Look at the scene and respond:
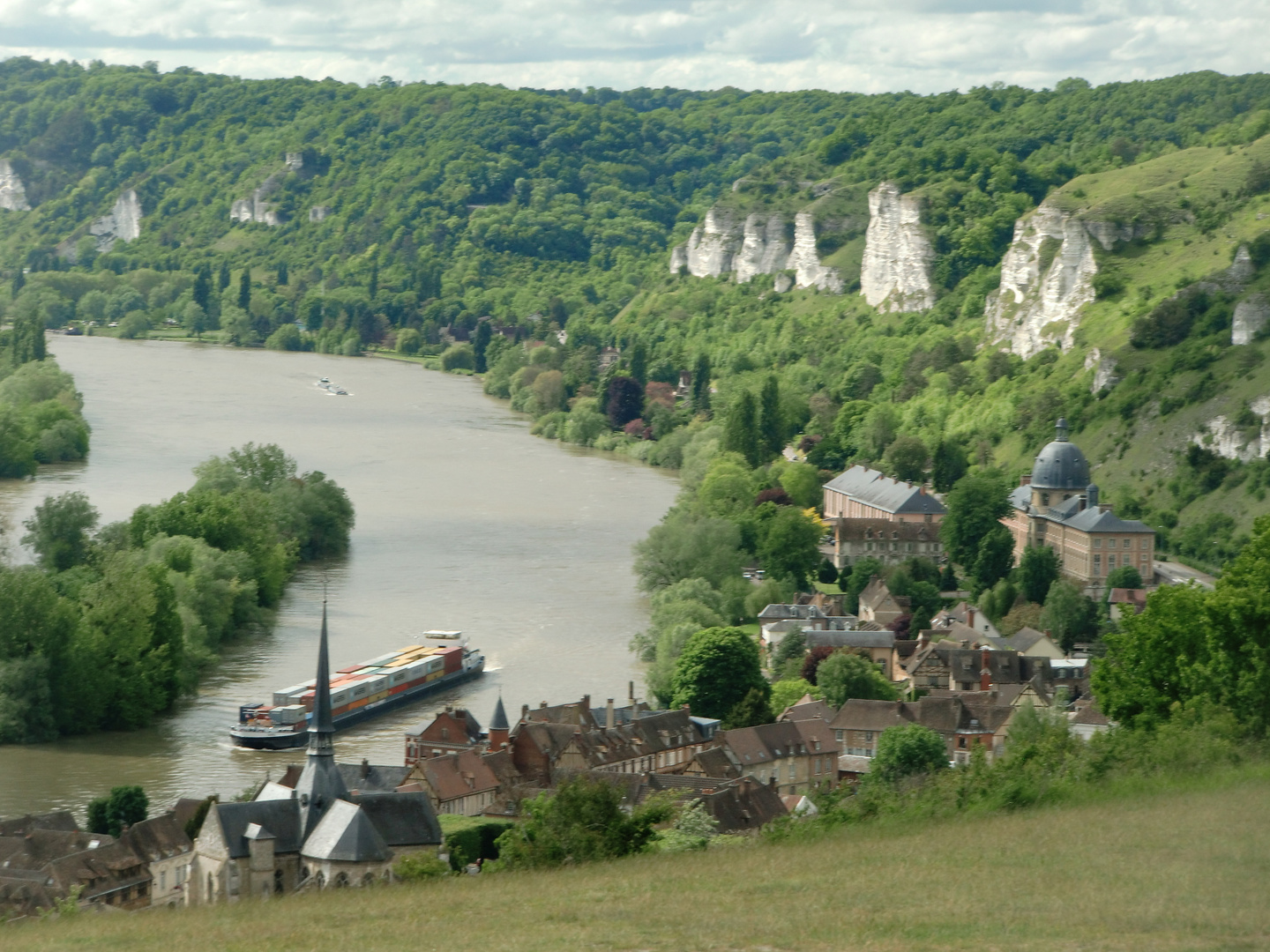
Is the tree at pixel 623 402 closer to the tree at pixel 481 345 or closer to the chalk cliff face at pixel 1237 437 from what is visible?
the tree at pixel 481 345

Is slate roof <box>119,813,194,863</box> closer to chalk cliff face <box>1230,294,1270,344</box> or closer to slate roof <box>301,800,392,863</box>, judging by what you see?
slate roof <box>301,800,392,863</box>

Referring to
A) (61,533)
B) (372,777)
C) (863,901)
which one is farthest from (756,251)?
(863,901)

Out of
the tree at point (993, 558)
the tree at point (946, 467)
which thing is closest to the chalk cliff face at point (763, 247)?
the tree at point (946, 467)

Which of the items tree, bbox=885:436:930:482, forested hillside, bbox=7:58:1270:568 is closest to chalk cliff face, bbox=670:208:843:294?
forested hillside, bbox=7:58:1270:568

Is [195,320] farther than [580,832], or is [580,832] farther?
[195,320]

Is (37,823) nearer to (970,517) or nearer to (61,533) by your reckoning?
(61,533)

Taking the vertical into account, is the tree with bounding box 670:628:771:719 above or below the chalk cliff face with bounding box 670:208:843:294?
below

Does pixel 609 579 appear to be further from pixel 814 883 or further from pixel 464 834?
pixel 814 883

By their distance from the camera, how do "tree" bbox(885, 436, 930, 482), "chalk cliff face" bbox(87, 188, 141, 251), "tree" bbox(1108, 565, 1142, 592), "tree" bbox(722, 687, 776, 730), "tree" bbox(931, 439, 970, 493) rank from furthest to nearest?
1. "chalk cliff face" bbox(87, 188, 141, 251)
2. "tree" bbox(885, 436, 930, 482)
3. "tree" bbox(931, 439, 970, 493)
4. "tree" bbox(1108, 565, 1142, 592)
5. "tree" bbox(722, 687, 776, 730)
